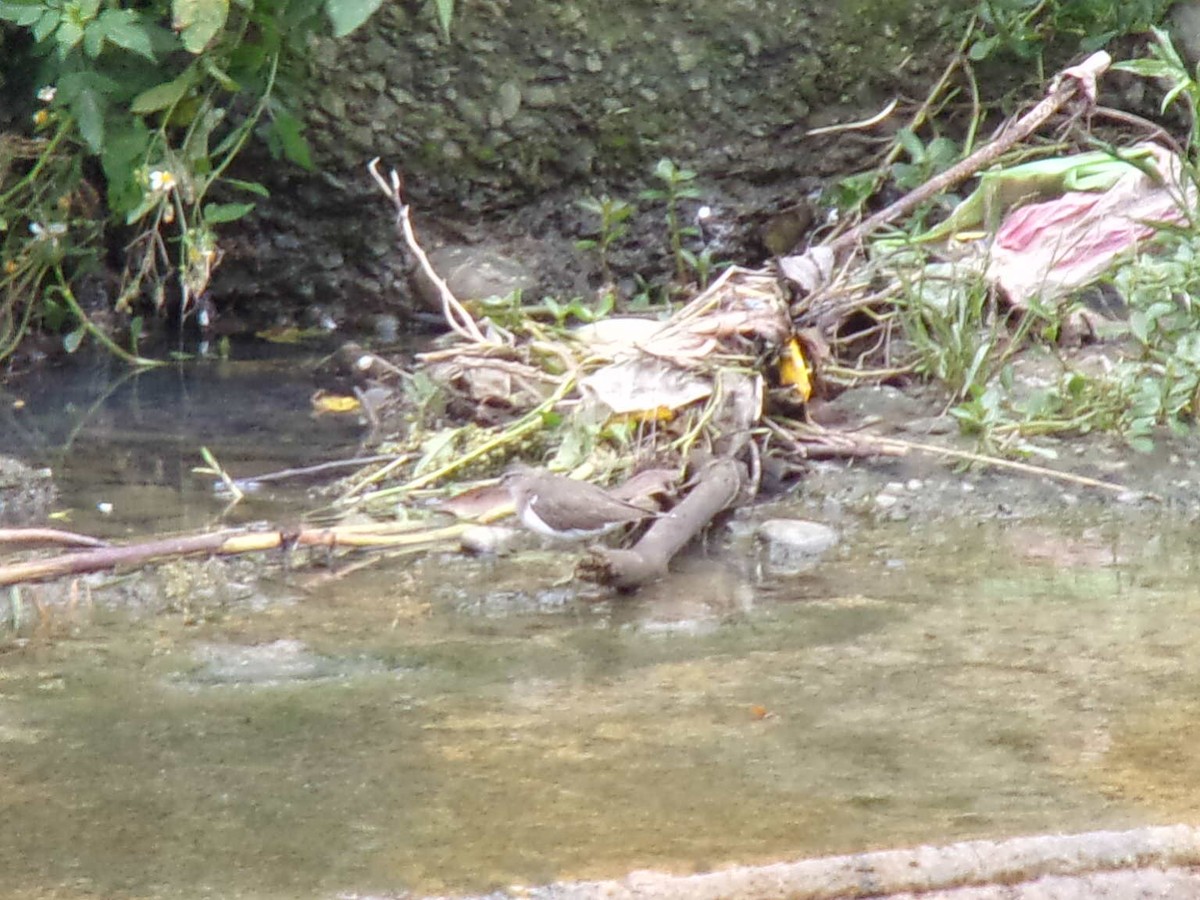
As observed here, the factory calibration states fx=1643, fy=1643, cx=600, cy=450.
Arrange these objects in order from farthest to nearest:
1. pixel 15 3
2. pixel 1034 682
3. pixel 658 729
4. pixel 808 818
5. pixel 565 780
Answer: pixel 15 3 → pixel 1034 682 → pixel 658 729 → pixel 565 780 → pixel 808 818

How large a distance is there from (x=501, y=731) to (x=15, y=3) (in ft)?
8.26

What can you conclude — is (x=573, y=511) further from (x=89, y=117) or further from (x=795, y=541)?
(x=89, y=117)

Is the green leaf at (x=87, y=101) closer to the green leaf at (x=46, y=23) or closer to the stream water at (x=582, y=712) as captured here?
the green leaf at (x=46, y=23)

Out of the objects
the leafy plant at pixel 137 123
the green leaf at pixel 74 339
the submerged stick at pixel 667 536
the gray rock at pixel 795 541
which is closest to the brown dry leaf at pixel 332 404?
the leafy plant at pixel 137 123

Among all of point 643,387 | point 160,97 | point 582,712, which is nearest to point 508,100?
point 160,97

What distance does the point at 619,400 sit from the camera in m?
3.19

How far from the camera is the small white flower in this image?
3973 mm

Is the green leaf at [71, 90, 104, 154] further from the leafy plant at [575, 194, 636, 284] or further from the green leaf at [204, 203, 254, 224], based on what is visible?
the leafy plant at [575, 194, 636, 284]

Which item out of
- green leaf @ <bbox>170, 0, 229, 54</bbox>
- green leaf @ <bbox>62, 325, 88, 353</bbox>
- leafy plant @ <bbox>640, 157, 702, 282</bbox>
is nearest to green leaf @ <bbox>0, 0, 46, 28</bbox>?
green leaf @ <bbox>170, 0, 229, 54</bbox>

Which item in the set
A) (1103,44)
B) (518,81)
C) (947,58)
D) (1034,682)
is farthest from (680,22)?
(1034,682)

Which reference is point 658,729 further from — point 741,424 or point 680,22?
point 680,22

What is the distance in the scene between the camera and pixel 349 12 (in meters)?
3.71

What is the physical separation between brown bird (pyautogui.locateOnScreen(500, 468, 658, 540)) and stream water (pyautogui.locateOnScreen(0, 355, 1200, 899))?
0.07m

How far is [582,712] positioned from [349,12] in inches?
86.2
